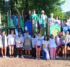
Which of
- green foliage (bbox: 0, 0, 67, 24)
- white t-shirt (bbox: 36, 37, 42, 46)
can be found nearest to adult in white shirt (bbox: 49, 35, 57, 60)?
white t-shirt (bbox: 36, 37, 42, 46)

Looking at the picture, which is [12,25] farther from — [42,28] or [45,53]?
[45,53]

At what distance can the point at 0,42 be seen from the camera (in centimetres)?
709

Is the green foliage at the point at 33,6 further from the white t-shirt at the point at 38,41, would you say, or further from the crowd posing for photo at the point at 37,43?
the white t-shirt at the point at 38,41

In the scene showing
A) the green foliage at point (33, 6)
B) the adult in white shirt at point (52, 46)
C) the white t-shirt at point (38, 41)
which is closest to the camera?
the adult in white shirt at point (52, 46)

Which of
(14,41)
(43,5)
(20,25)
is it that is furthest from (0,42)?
(43,5)

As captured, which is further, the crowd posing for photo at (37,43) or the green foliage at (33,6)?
the green foliage at (33,6)

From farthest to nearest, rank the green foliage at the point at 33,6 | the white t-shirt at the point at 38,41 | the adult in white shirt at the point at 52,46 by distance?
the green foliage at the point at 33,6
the white t-shirt at the point at 38,41
the adult in white shirt at the point at 52,46

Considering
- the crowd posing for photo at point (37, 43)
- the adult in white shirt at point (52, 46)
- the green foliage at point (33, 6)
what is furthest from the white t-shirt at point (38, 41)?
the green foliage at point (33, 6)

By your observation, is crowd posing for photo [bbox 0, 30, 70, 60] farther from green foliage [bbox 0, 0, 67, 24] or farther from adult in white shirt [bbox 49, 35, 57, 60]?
green foliage [bbox 0, 0, 67, 24]

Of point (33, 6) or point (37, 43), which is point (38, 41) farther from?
point (33, 6)

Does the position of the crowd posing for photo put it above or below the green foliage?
below

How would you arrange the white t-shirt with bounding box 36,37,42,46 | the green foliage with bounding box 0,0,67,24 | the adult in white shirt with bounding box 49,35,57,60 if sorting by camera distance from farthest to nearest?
the green foliage with bounding box 0,0,67,24
the white t-shirt with bounding box 36,37,42,46
the adult in white shirt with bounding box 49,35,57,60

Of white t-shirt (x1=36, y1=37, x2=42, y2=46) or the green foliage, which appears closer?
white t-shirt (x1=36, y1=37, x2=42, y2=46)

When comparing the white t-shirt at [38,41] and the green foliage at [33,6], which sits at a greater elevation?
the green foliage at [33,6]
